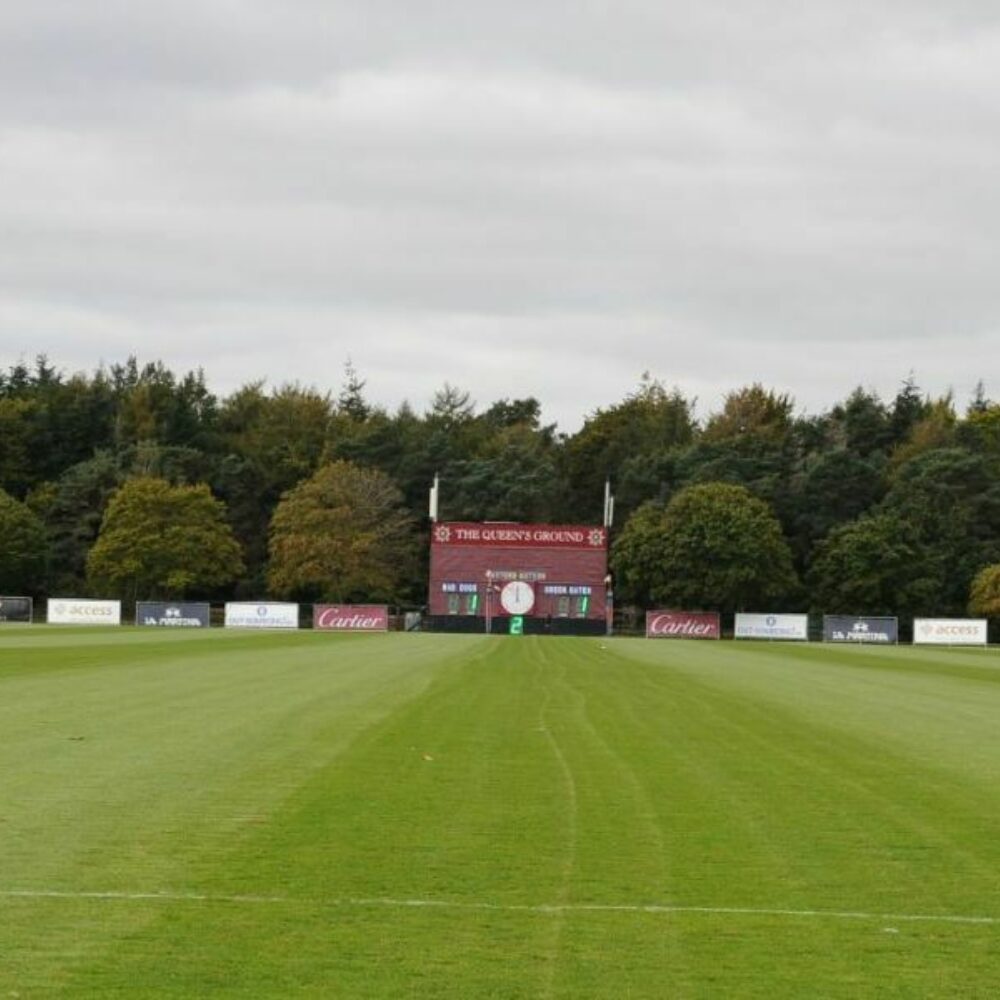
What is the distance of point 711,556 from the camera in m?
108

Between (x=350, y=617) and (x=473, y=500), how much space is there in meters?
30.8

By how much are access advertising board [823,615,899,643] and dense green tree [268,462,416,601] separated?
32.3 metres

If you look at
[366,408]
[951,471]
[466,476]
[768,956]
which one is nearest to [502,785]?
[768,956]

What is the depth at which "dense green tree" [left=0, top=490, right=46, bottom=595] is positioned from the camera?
111375 millimetres

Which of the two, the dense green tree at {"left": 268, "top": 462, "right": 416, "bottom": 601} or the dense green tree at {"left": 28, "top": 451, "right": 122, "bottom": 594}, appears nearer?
the dense green tree at {"left": 268, "top": 462, "right": 416, "bottom": 601}

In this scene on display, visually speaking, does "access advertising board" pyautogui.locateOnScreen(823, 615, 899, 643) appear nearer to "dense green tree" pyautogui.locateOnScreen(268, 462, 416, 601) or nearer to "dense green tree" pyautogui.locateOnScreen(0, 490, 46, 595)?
"dense green tree" pyautogui.locateOnScreen(268, 462, 416, 601)

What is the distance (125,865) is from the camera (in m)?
11.6

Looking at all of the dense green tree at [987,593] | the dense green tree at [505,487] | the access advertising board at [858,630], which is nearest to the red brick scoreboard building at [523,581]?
the access advertising board at [858,630]

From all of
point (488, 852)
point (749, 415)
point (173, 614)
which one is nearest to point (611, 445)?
point (749, 415)

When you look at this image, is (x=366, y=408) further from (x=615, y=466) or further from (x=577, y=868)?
(x=577, y=868)

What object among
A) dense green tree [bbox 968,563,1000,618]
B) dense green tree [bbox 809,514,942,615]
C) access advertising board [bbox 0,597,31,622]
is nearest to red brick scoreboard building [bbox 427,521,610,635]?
dense green tree [bbox 809,514,942,615]

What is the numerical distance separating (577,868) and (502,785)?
4.63 m

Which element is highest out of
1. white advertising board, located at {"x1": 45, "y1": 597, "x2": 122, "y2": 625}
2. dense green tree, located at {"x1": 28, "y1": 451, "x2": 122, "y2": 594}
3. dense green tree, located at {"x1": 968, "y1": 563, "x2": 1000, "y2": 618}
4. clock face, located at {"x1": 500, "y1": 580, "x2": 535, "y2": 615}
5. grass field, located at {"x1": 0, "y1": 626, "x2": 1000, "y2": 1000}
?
dense green tree, located at {"x1": 28, "y1": 451, "x2": 122, "y2": 594}

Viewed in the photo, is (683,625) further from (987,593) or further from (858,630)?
(987,593)
